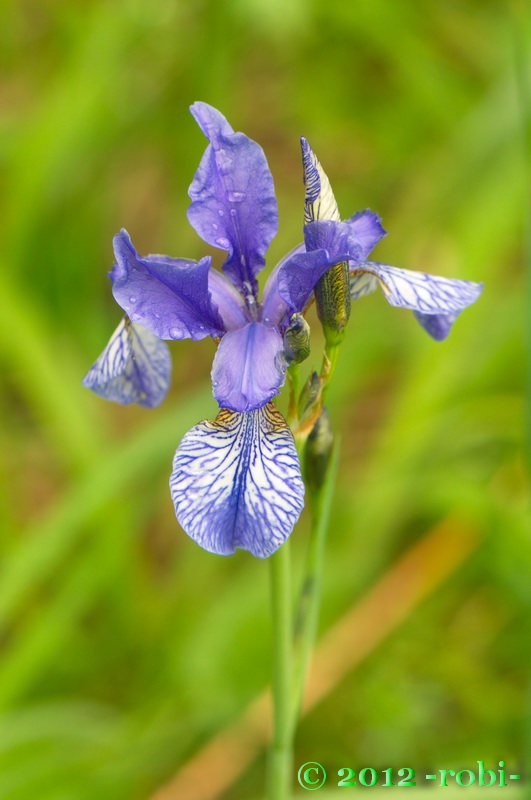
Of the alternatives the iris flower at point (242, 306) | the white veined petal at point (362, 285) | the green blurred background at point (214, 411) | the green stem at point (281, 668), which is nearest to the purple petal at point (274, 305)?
the iris flower at point (242, 306)

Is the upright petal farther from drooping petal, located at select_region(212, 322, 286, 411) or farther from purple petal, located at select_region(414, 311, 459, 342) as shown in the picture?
purple petal, located at select_region(414, 311, 459, 342)

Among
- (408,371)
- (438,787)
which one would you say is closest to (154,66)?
(408,371)

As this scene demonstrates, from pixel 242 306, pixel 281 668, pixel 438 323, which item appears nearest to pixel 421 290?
pixel 438 323

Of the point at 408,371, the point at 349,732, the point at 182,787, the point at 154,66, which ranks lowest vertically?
the point at 182,787

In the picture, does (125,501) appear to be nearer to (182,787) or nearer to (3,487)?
(3,487)

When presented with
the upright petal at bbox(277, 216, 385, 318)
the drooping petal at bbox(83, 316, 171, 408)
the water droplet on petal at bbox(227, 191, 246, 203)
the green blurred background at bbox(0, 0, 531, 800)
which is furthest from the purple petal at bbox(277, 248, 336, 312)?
the green blurred background at bbox(0, 0, 531, 800)

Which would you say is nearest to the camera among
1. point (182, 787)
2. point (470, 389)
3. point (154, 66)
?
point (182, 787)
